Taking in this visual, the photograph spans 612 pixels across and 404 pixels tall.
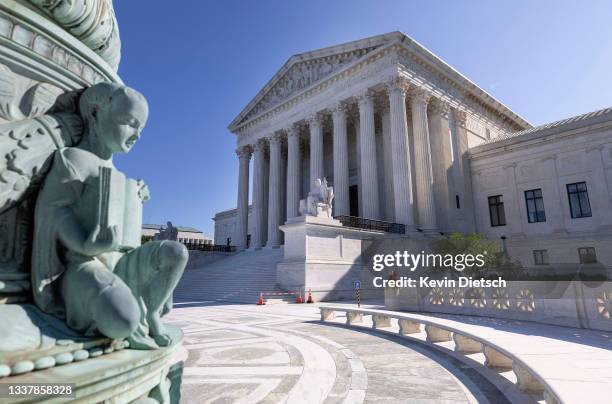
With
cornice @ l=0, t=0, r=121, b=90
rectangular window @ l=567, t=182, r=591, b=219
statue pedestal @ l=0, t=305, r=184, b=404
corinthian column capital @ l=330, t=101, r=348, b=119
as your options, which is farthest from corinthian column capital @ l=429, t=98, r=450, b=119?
statue pedestal @ l=0, t=305, r=184, b=404

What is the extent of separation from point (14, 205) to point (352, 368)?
4.70 meters

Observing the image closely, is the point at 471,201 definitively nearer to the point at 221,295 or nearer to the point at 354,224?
the point at 354,224

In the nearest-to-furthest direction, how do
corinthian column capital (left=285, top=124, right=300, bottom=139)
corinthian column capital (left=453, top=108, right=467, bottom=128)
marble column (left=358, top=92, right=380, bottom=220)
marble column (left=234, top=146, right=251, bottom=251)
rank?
marble column (left=358, top=92, right=380, bottom=220)
corinthian column capital (left=453, top=108, right=467, bottom=128)
corinthian column capital (left=285, top=124, right=300, bottom=139)
marble column (left=234, top=146, right=251, bottom=251)

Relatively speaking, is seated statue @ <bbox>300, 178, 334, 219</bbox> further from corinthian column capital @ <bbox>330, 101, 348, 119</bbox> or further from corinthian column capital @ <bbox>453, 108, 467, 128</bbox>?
corinthian column capital @ <bbox>453, 108, 467, 128</bbox>

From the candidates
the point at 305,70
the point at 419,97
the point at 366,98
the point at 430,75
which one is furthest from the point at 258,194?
the point at 430,75

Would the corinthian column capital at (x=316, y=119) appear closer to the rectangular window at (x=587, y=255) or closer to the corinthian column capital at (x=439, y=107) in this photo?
the corinthian column capital at (x=439, y=107)

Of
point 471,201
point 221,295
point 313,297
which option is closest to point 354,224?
point 313,297

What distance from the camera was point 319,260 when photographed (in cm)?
2158

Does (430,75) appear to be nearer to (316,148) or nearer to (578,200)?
(316,148)

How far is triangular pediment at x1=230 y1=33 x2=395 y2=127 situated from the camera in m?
31.9

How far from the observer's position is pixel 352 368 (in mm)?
5348

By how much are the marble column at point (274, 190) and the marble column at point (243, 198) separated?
16.0 feet

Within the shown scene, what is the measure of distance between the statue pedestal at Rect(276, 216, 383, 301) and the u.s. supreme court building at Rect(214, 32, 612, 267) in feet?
10.7

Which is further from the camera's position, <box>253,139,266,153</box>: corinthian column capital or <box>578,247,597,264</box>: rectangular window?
<box>253,139,266,153</box>: corinthian column capital
